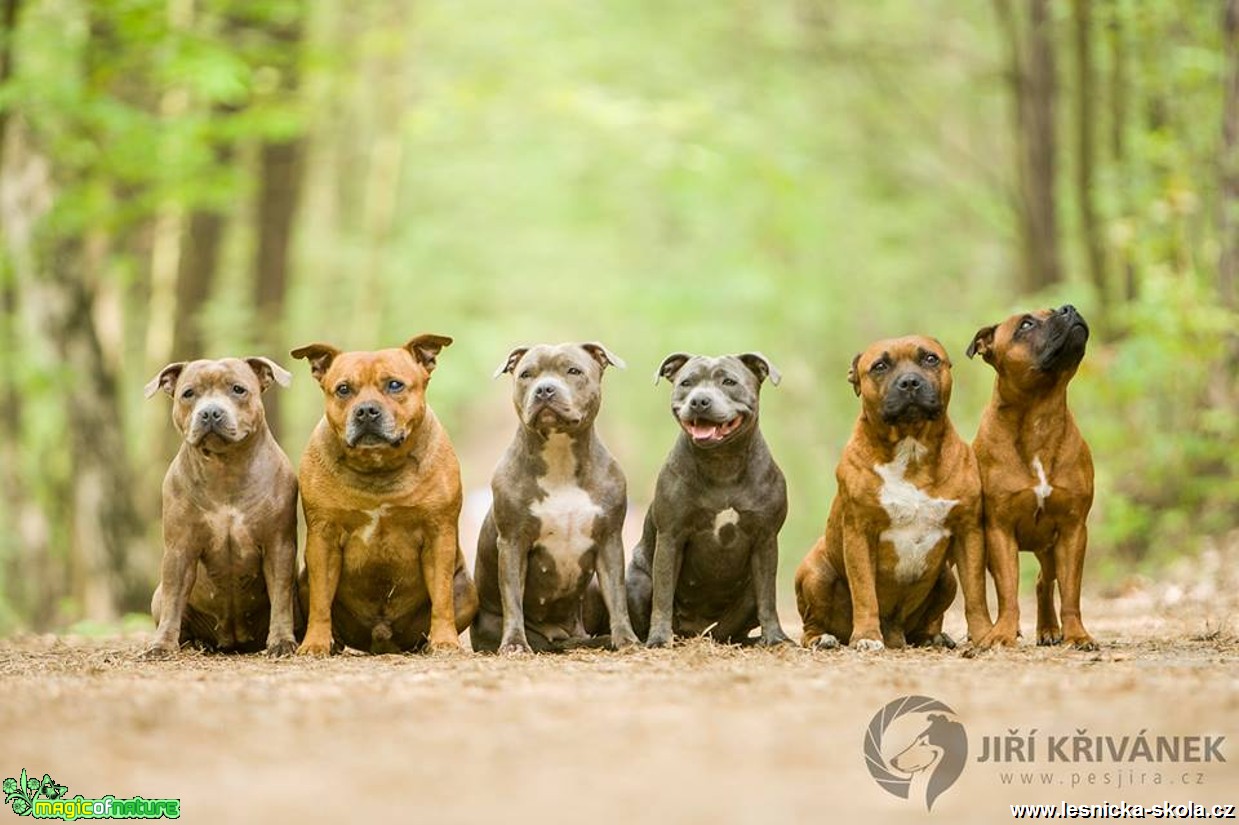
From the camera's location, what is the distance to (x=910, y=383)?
308 inches

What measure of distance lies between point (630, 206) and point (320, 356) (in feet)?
68.8

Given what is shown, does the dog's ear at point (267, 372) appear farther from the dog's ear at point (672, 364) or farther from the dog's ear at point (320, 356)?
the dog's ear at point (672, 364)

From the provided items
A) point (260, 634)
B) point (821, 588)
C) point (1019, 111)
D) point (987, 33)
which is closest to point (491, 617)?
point (260, 634)

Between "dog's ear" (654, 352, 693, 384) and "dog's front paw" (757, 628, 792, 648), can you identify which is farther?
"dog's ear" (654, 352, 693, 384)

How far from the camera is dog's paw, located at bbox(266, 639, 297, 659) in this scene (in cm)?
784

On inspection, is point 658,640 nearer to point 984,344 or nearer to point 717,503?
point 717,503

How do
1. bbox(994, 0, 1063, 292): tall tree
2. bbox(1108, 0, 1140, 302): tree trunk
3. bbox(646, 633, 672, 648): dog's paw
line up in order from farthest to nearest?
bbox(994, 0, 1063, 292): tall tree → bbox(1108, 0, 1140, 302): tree trunk → bbox(646, 633, 672, 648): dog's paw

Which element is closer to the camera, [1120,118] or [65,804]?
[65,804]

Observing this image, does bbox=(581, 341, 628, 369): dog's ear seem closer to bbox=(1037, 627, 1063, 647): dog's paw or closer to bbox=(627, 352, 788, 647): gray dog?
bbox=(627, 352, 788, 647): gray dog

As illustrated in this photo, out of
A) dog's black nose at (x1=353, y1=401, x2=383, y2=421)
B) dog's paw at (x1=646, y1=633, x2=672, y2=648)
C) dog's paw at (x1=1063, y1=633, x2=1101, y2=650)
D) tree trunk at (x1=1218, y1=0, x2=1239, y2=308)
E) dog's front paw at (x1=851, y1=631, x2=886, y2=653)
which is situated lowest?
dog's paw at (x1=646, y1=633, x2=672, y2=648)

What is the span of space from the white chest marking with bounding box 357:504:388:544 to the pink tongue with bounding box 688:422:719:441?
1737 mm

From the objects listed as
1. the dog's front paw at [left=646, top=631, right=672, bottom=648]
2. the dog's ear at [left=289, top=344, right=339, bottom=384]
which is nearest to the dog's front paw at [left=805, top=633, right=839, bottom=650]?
the dog's front paw at [left=646, top=631, right=672, bottom=648]

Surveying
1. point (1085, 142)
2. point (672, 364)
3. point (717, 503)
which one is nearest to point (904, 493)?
point (717, 503)

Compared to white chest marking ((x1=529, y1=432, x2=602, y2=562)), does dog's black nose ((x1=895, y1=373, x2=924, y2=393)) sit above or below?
above
